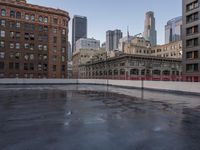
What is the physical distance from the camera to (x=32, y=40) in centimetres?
6575

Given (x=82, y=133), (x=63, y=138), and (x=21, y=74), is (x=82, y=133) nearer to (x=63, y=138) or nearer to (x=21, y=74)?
(x=63, y=138)

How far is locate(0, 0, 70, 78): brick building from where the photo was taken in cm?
6200

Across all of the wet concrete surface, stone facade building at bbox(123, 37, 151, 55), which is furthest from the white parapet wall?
stone facade building at bbox(123, 37, 151, 55)

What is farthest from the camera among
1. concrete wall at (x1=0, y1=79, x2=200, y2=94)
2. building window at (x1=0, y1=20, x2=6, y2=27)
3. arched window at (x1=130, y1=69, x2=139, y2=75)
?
Answer: arched window at (x1=130, y1=69, x2=139, y2=75)

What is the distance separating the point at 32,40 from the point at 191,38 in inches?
1871

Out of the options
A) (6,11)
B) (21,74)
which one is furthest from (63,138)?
(6,11)

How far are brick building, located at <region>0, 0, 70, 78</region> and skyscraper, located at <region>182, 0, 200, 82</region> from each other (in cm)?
3918

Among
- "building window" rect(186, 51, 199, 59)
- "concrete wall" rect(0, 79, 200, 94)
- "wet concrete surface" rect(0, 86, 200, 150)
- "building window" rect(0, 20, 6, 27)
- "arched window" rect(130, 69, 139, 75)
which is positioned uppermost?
"building window" rect(0, 20, 6, 27)

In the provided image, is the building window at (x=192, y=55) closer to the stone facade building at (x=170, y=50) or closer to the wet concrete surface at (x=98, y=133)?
the wet concrete surface at (x=98, y=133)

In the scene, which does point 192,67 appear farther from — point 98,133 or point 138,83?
point 98,133

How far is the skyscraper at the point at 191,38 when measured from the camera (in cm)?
4980

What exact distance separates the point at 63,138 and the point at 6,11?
217 feet

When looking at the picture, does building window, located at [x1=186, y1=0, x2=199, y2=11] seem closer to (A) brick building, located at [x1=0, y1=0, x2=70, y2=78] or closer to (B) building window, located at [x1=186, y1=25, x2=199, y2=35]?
(B) building window, located at [x1=186, y1=25, x2=199, y2=35]

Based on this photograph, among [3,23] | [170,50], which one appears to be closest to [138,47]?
[170,50]
